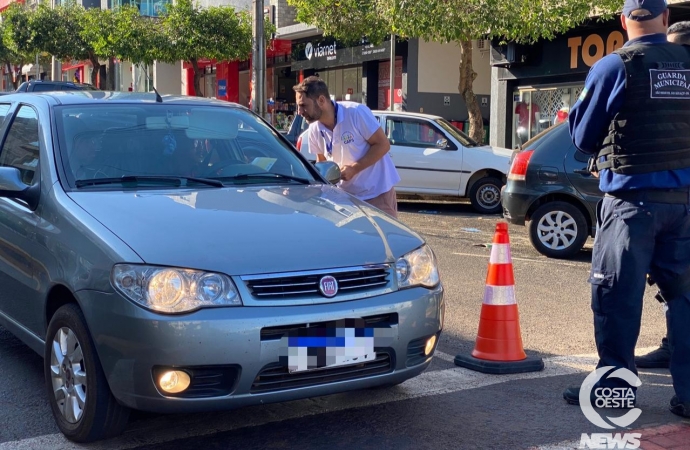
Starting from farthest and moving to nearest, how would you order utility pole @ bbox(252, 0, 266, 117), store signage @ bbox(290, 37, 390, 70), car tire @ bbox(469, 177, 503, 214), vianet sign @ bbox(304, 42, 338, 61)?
vianet sign @ bbox(304, 42, 338, 61)
store signage @ bbox(290, 37, 390, 70)
utility pole @ bbox(252, 0, 266, 117)
car tire @ bbox(469, 177, 503, 214)

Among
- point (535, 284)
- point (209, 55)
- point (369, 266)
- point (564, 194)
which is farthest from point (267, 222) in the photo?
point (209, 55)

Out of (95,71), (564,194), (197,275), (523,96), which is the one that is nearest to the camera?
(197,275)

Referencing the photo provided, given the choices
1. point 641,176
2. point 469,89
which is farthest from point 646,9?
point 469,89

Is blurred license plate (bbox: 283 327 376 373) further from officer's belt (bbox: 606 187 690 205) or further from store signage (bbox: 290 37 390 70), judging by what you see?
store signage (bbox: 290 37 390 70)

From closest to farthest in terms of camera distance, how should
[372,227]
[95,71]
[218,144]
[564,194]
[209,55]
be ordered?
[372,227] → [218,144] → [564,194] → [209,55] → [95,71]

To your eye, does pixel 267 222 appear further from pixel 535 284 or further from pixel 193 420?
pixel 535 284

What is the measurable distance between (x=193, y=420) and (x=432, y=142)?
1036 cm

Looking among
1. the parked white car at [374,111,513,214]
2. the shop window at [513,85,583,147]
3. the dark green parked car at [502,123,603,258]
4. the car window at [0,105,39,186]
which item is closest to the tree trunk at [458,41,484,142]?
the shop window at [513,85,583,147]

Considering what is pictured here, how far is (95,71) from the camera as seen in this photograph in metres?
37.8

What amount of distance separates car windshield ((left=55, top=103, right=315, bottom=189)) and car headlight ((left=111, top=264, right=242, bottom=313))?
100cm

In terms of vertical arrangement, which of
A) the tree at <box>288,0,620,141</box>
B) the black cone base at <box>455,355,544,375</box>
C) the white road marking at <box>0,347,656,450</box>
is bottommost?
the white road marking at <box>0,347,656,450</box>

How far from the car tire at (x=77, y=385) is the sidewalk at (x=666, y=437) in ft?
7.76

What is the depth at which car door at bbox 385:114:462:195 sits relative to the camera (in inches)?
556

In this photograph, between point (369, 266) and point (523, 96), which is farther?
point (523, 96)
